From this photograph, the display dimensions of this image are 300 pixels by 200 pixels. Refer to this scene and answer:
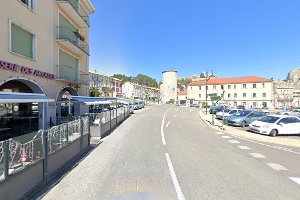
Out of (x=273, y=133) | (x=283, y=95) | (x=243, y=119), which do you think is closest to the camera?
(x=273, y=133)

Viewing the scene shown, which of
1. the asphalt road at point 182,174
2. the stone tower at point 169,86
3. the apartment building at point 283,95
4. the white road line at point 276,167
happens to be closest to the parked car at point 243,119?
the asphalt road at point 182,174

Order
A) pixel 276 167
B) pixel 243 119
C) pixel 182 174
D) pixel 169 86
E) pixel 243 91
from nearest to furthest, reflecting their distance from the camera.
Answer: pixel 182 174
pixel 276 167
pixel 243 119
pixel 243 91
pixel 169 86

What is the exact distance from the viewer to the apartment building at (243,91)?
260 feet

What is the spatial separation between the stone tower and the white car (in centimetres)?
10095

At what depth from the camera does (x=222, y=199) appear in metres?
5.50

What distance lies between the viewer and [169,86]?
124 metres

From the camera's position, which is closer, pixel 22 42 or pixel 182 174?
pixel 182 174

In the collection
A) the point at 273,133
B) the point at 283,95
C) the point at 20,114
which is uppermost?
the point at 283,95

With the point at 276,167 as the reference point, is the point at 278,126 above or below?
above

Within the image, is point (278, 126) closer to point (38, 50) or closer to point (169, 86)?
point (38, 50)

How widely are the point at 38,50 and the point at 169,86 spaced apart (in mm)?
110469

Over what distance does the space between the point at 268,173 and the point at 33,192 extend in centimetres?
697

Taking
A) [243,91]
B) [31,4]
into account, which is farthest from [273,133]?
[243,91]

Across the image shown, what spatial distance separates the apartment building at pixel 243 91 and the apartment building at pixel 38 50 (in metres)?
64.7
